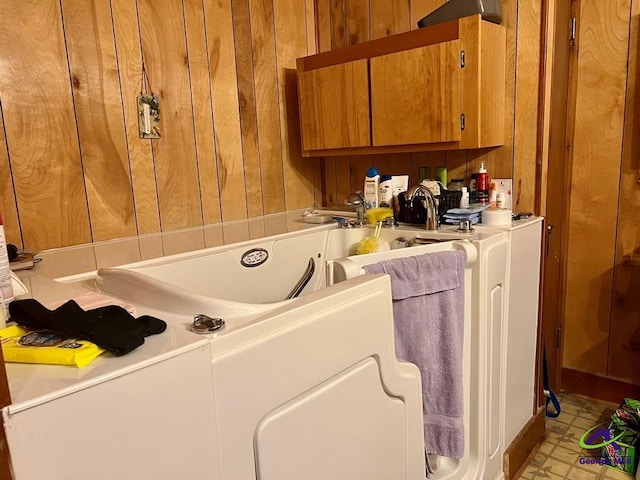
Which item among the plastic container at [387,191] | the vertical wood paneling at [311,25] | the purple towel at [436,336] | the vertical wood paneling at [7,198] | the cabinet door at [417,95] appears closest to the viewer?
the purple towel at [436,336]

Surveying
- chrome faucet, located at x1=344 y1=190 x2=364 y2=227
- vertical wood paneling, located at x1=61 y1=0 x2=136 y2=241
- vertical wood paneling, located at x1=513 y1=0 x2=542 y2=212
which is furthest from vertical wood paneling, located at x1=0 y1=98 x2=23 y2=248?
vertical wood paneling, located at x1=513 y1=0 x2=542 y2=212

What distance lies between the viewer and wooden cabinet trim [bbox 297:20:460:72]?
152 centimetres

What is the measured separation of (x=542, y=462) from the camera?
67.1 inches

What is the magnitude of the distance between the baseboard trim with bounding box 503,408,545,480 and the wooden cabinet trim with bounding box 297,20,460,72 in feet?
4.54

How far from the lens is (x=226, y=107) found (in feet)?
6.03

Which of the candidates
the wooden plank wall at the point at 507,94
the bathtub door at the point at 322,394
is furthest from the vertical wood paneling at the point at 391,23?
the bathtub door at the point at 322,394

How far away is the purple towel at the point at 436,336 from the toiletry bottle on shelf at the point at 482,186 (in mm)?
523

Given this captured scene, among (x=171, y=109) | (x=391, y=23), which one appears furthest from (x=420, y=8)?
(x=171, y=109)

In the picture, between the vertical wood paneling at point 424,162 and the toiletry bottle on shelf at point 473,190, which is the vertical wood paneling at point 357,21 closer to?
the vertical wood paneling at point 424,162

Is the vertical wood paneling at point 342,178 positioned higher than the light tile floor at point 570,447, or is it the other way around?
the vertical wood paneling at point 342,178

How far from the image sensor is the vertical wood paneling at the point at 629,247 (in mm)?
1781

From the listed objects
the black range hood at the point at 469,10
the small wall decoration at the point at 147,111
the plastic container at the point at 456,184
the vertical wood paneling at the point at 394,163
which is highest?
the black range hood at the point at 469,10

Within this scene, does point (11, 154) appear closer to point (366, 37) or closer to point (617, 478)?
point (366, 37)

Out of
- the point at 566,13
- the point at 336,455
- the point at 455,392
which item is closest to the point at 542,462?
the point at 455,392
